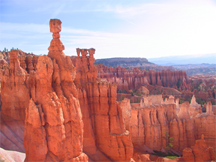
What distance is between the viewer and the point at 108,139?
12.2m

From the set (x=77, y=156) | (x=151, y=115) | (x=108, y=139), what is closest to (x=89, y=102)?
(x=108, y=139)

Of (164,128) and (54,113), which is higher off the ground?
(54,113)

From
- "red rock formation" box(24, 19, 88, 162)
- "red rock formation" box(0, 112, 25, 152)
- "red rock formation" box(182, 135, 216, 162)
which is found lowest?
"red rock formation" box(182, 135, 216, 162)

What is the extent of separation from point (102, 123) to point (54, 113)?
527 centimetres

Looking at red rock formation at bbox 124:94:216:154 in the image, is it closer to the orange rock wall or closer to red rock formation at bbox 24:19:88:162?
the orange rock wall

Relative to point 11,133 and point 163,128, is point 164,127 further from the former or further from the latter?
point 11,133

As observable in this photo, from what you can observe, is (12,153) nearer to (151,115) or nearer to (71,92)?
(71,92)

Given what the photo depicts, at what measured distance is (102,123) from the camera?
40.7 ft

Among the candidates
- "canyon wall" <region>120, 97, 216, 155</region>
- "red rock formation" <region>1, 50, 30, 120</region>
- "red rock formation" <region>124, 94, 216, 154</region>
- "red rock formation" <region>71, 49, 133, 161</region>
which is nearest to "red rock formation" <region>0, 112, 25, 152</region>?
"red rock formation" <region>1, 50, 30, 120</region>

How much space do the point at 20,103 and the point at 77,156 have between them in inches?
208

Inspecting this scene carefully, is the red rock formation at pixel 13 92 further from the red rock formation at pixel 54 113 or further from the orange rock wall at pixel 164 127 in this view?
the orange rock wall at pixel 164 127

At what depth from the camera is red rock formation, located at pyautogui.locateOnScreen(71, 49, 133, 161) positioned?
11922 millimetres

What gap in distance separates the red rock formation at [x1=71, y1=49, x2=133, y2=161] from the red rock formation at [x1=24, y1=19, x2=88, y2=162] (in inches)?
132

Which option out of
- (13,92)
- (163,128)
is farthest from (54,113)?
(163,128)
